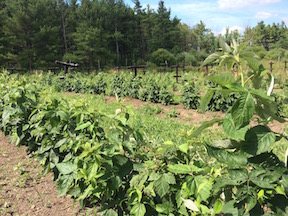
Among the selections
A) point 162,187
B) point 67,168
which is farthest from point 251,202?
point 67,168

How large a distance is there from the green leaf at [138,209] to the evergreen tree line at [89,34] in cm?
2983

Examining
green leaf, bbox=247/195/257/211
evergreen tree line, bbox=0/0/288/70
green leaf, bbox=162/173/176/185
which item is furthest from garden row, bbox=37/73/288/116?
evergreen tree line, bbox=0/0/288/70

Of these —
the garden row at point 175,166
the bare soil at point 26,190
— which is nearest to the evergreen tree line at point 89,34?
Result: the bare soil at point 26,190

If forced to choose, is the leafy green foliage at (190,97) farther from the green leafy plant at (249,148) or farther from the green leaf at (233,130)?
the green leaf at (233,130)

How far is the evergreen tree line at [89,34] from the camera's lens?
117 feet

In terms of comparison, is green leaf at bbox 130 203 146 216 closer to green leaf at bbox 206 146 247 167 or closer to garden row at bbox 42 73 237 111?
green leaf at bbox 206 146 247 167

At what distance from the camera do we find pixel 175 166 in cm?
153

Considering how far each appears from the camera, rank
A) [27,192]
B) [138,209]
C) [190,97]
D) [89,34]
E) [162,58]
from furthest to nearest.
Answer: [162,58] < [89,34] < [190,97] < [27,192] < [138,209]

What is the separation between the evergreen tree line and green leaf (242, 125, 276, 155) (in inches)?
1189

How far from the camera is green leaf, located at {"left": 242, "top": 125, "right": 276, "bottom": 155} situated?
1.18 metres

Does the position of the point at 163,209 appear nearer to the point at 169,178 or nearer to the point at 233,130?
the point at 169,178

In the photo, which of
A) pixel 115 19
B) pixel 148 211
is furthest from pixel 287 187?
pixel 115 19

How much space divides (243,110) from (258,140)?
0.19 m

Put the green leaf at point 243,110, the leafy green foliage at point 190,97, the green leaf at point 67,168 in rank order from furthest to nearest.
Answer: the leafy green foliage at point 190,97 < the green leaf at point 67,168 < the green leaf at point 243,110
